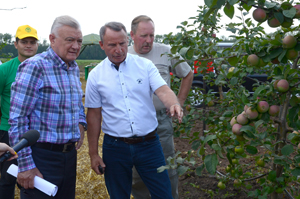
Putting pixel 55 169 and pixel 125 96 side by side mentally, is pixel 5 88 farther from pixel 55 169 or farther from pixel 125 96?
pixel 125 96

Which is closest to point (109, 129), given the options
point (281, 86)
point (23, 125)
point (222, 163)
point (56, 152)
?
point (56, 152)

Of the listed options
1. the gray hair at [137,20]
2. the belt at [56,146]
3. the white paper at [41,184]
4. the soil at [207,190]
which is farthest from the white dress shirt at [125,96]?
the soil at [207,190]

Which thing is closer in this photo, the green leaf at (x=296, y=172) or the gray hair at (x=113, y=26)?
Answer: the green leaf at (x=296, y=172)

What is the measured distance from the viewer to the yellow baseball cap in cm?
290

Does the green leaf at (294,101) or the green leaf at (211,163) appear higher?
the green leaf at (294,101)

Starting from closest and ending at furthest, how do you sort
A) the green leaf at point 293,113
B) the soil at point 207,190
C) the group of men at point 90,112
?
the green leaf at point 293,113, the group of men at point 90,112, the soil at point 207,190

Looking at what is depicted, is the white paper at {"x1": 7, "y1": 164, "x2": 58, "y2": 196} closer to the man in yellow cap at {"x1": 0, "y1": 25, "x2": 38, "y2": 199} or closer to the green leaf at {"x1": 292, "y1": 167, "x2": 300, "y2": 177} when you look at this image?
the man in yellow cap at {"x1": 0, "y1": 25, "x2": 38, "y2": 199}

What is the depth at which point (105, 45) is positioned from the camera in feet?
6.86

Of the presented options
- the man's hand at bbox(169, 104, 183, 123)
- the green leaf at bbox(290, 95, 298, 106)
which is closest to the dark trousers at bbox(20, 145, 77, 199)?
the man's hand at bbox(169, 104, 183, 123)

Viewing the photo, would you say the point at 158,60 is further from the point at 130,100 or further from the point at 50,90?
the point at 50,90

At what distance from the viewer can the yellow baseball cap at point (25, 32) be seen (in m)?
2.90

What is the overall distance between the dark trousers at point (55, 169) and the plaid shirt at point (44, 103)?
0.25 feet

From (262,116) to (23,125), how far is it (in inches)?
54.1

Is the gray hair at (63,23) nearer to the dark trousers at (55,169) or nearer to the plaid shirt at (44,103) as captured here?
the plaid shirt at (44,103)
